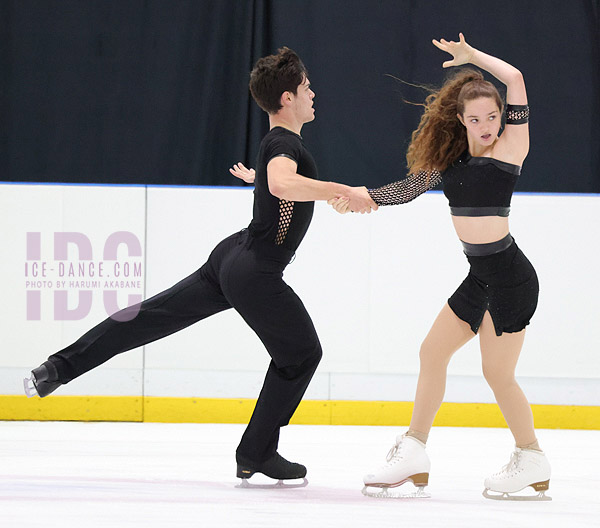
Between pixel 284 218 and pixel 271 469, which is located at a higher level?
pixel 284 218

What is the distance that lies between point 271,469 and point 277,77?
1228mm

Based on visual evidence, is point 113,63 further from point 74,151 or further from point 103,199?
point 103,199

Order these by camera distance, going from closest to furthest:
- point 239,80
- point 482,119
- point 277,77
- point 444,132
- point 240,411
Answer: point 482,119 → point 444,132 → point 277,77 → point 240,411 → point 239,80

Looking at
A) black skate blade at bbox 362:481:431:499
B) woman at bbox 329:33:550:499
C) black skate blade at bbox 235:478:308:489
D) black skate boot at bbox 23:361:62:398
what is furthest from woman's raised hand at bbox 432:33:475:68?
black skate boot at bbox 23:361:62:398

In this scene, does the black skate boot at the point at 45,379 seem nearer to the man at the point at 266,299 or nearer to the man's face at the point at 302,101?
the man at the point at 266,299

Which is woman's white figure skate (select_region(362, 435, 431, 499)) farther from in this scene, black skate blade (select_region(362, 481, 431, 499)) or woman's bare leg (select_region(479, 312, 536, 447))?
woman's bare leg (select_region(479, 312, 536, 447))

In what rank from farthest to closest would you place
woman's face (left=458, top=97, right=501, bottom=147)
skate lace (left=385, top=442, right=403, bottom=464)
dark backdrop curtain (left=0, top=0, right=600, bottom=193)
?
dark backdrop curtain (left=0, top=0, right=600, bottom=193)
skate lace (left=385, top=442, right=403, bottom=464)
woman's face (left=458, top=97, right=501, bottom=147)

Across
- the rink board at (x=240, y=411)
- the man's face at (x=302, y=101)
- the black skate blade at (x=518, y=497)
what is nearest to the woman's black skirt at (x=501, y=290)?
the black skate blade at (x=518, y=497)

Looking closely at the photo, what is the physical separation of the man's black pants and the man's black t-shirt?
0.04 metres

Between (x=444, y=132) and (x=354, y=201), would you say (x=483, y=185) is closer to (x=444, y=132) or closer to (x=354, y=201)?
(x=444, y=132)

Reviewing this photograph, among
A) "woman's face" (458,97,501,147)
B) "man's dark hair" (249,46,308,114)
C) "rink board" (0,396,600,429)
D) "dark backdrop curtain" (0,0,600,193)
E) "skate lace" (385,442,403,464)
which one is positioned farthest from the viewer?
"dark backdrop curtain" (0,0,600,193)

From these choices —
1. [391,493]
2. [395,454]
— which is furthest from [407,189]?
[391,493]

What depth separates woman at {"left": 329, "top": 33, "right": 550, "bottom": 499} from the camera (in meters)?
2.51

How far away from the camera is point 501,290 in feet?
8.37
